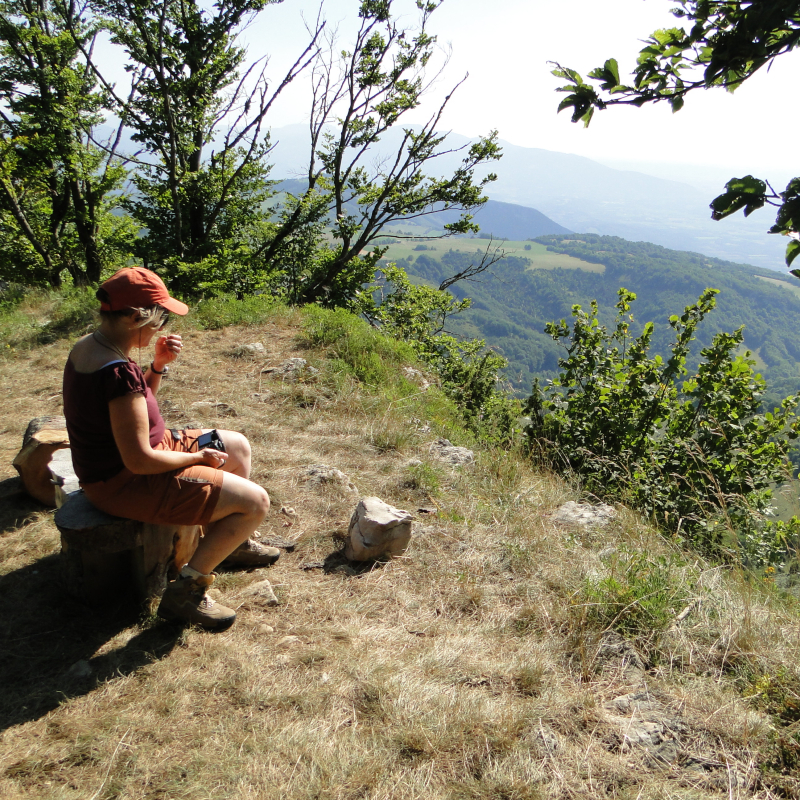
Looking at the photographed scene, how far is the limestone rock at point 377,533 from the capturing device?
3.47 metres

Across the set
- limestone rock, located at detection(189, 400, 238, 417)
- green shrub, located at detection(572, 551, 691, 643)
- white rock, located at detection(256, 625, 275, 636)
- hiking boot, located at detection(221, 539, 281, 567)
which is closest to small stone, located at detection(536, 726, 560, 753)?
green shrub, located at detection(572, 551, 691, 643)

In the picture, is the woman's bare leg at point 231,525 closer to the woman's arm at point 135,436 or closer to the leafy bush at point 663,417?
the woman's arm at point 135,436

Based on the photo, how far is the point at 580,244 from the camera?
15888 cm

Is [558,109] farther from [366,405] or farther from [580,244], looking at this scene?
[580,244]

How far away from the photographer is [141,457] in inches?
96.0

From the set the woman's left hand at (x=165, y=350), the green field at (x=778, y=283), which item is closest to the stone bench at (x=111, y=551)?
the woman's left hand at (x=165, y=350)

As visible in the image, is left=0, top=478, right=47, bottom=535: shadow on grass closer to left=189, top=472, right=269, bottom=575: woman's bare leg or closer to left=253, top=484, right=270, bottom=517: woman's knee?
left=189, top=472, right=269, bottom=575: woman's bare leg

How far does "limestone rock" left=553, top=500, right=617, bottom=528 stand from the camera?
160 inches

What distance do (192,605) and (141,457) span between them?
81 cm

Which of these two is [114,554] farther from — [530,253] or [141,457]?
[530,253]

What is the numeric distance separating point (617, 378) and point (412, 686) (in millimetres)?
5042

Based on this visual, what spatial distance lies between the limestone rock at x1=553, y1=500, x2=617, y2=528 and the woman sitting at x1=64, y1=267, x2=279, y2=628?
7.61 feet

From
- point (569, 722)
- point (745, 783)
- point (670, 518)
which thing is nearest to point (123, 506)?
point (569, 722)

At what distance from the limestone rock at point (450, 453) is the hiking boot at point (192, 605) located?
8.33 ft
